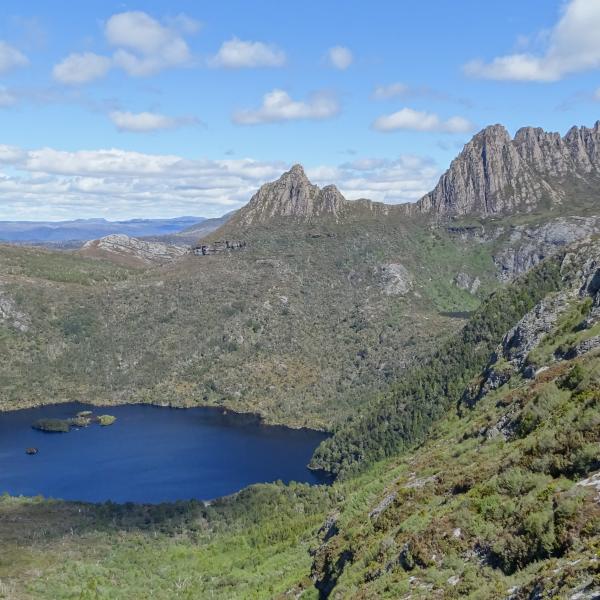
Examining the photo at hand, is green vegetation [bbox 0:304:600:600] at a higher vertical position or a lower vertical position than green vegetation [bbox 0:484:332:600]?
higher

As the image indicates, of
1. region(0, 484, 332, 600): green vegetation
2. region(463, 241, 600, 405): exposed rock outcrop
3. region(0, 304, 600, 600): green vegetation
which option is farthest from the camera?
region(0, 484, 332, 600): green vegetation

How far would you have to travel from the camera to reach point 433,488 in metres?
50.2

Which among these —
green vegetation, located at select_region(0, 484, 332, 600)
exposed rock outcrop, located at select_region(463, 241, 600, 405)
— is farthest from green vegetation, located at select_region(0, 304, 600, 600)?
exposed rock outcrop, located at select_region(463, 241, 600, 405)

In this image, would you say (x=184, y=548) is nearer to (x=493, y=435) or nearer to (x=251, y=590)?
(x=251, y=590)

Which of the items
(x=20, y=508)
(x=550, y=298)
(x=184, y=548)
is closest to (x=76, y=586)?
(x=184, y=548)

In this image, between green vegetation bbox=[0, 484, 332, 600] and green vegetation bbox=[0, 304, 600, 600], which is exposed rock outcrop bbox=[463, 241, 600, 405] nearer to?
green vegetation bbox=[0, 304, 600, 600]

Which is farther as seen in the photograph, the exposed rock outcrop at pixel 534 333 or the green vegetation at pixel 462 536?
the exposed rock outcrop at pixel 534 333

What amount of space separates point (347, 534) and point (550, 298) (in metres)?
69.1

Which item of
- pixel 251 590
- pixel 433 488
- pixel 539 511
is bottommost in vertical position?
pixel 251 590

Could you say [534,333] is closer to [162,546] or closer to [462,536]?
[462,536]

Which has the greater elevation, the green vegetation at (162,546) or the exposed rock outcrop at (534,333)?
the exposed rock outcrop at (534,333)

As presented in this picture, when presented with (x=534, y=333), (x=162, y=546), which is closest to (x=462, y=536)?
(x=534, y=333)

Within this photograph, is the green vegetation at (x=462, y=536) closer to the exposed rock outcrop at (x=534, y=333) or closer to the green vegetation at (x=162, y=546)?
the green vegetation at (x=162, y=546)

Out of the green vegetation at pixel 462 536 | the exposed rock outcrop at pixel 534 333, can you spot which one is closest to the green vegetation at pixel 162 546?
the green vegetation at pixel 462 536
